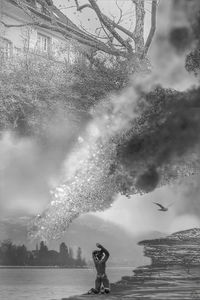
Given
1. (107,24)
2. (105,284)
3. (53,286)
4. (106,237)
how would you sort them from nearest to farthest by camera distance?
(105,284) < (106,237) < (107,24) < (53,286)

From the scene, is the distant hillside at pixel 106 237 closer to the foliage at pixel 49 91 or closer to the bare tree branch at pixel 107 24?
the foliage at pixel 49 91

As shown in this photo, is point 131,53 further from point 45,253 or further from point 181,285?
point 181,285

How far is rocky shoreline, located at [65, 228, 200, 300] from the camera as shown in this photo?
15.1 metres

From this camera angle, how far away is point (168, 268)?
16828 mm

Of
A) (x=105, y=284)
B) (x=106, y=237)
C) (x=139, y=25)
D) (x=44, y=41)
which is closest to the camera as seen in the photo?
(x=105, y=284)

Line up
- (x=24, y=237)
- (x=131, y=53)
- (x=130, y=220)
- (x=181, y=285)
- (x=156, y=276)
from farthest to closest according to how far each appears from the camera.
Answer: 1. (x=24, y=237)
2. (x=131, y=53)
3. (x=130, y=220)
4. (x=156, y=276)
5. (x=181, y=285)

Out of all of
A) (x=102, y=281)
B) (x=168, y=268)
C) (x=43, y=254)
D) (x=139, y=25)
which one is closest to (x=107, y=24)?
(x=139, y=25)

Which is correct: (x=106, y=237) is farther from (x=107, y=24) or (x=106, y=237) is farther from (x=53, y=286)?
(x=53, y=286)

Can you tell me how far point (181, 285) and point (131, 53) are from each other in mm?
12333

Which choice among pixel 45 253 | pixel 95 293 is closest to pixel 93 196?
pixel 45 253

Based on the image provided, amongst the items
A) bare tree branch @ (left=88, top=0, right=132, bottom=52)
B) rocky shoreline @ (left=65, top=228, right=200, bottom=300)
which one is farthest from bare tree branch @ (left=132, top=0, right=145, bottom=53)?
rocky shoreline @ (left=65, top=228, right=200, bottom=300)

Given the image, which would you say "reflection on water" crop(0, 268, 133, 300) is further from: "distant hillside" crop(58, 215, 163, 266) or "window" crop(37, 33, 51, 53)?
"window" crop(37, 33, 51, 53)

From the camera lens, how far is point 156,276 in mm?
16453

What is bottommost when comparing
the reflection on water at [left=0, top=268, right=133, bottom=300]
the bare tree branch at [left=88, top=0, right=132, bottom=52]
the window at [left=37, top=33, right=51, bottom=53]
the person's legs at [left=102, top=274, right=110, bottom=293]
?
the person's legs at [left=102, top=274, right=110, bottom=293]
